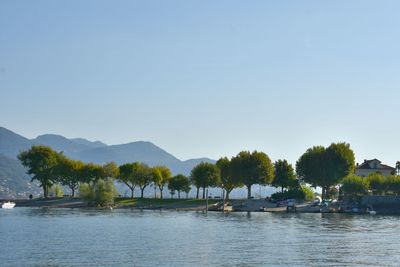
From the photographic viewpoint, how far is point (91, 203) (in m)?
192

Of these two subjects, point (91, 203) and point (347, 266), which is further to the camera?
point (91, 203)

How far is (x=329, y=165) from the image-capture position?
634ft

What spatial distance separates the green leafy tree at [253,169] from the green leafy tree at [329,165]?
448 inches

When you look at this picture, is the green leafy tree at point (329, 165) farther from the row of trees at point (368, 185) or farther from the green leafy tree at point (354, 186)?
the row of trees at point (368, 185)

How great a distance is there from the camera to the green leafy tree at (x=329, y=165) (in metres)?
193

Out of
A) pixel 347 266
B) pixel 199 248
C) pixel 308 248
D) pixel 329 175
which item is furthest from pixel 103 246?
pixel 329 175

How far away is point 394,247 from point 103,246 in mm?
35081

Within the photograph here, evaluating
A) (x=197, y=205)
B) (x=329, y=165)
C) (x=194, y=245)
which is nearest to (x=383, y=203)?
(x=329, y=165)

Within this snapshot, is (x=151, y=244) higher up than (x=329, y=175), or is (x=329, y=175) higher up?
(x=329, y=175)

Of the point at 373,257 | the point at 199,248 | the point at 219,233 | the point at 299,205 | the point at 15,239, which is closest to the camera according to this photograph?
the point at 373,257

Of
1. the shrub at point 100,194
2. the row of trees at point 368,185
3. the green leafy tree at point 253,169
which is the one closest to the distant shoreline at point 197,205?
the shrub at point 100,194

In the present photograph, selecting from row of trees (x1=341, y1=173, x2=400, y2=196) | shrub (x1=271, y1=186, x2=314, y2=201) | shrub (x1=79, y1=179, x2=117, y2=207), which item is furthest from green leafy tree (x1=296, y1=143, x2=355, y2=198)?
shrub (x1=79, y1=179, x2=117, y2=207)

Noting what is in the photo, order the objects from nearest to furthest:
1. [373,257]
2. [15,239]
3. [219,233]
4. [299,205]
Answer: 1. [373,257]
2. [15,239]
3. [219,233]
4. [299,205]

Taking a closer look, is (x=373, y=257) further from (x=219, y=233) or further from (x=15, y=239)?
(x=15, y=239)
